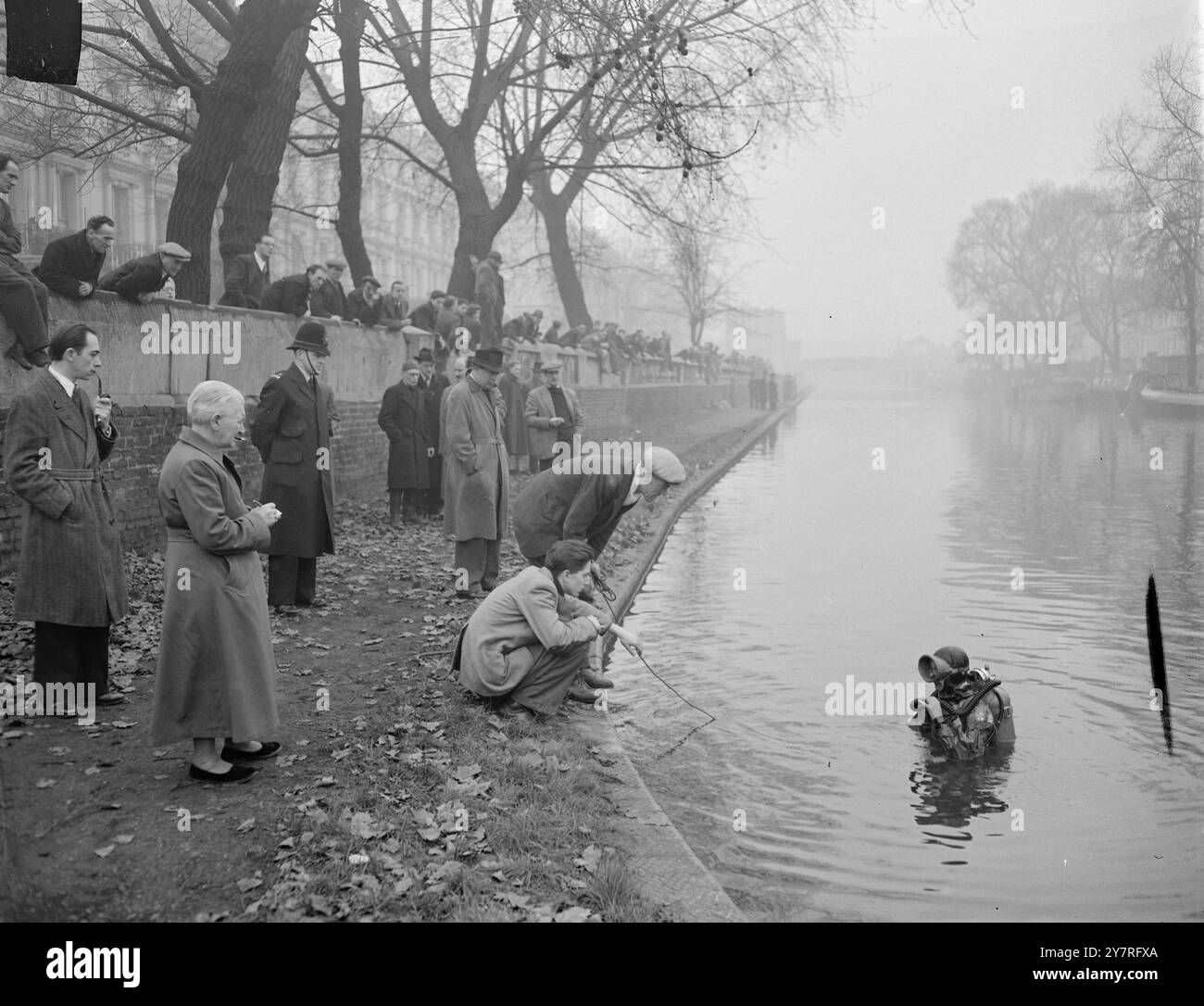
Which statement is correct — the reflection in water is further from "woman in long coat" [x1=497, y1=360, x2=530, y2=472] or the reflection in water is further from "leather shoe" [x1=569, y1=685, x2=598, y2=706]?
"woman in long coat" [x1=497, y1=360, x2=530, y2=472]

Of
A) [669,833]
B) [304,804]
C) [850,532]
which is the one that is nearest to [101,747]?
[304,804]

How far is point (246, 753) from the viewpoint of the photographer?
6.16 meters

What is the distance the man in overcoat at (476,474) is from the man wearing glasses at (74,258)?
10.2ft

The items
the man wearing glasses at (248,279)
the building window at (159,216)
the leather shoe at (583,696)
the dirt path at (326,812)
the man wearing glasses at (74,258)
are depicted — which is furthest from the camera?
the building window at (159,216)

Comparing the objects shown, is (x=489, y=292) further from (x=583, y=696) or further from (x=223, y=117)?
(x=583, y=696)

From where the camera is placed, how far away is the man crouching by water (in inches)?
284

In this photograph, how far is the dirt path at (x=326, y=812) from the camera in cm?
454

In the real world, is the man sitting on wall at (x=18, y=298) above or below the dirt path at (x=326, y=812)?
above

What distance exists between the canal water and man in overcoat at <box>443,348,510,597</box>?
59.5 inches

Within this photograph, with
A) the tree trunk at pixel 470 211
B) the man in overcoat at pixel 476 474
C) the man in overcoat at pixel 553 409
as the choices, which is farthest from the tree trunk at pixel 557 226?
the man in overcoat at pixel 476 474

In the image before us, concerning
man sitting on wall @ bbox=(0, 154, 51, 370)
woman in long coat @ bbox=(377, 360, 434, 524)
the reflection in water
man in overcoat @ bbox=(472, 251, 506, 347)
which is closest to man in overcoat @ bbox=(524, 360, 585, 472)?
woman in long coat @ bbox=(377, 360, 434, 524)

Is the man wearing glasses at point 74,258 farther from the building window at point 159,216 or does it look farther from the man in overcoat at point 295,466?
the building window at point 159,216

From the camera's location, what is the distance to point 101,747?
6316 millimetres
